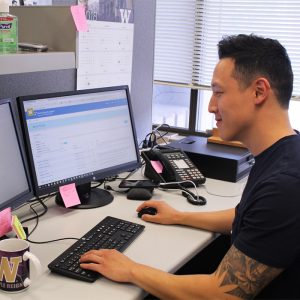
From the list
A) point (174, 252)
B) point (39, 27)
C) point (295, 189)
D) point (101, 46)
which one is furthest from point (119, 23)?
point (295, 189)

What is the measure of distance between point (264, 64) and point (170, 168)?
0.77 m

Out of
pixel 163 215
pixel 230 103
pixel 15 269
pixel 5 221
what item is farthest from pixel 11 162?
pixel 230 103

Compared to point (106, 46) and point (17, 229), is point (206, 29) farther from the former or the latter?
point (17, 229)

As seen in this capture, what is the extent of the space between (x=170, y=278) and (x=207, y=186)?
820 mm

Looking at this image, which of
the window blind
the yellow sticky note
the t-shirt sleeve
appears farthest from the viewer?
the window blind

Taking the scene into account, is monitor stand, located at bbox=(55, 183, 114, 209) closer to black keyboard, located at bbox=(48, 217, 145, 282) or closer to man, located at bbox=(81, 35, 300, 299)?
black keyboard, located at bbox=(48, 217, 145, 282)

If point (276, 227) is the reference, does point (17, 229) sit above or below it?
below

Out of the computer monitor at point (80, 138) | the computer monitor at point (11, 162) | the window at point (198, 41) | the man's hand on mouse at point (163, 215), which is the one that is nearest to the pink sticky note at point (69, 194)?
the computer monitor at point (80, 138)

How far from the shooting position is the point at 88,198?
66.2 inches

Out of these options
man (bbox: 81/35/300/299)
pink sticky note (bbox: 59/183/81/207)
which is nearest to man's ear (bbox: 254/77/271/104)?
man (bbox: 81/35/300/299)

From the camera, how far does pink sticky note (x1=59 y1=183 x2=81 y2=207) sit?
156cm

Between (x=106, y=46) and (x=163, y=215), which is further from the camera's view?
(x=106, y=46)

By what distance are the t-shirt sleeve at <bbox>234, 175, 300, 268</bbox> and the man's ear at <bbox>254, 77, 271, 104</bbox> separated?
0.24 metres

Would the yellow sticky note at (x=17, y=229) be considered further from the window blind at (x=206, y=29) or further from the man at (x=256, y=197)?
the window blind at (x=206, y=29)
